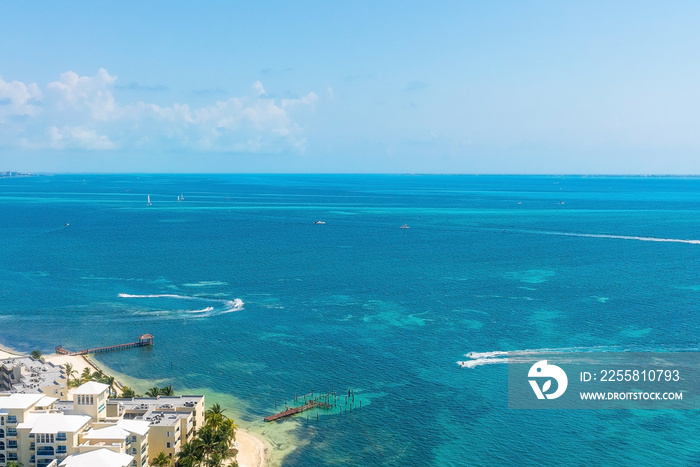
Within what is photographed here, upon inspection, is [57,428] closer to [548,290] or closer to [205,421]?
[205,421]

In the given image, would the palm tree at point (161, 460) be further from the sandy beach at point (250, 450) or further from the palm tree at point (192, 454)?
the sandy beach at point (250, 450)

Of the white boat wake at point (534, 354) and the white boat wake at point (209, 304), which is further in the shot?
the white boat wake at point (209, 304)

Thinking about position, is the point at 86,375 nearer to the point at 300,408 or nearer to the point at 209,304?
the point at 300,408

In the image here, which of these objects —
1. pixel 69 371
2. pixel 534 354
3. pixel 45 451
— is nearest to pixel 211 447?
pixel 45 451

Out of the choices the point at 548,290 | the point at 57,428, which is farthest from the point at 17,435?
the point at 548,290

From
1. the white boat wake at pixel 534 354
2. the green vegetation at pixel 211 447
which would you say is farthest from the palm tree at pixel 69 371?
the white boat wake at pixel 534 354
